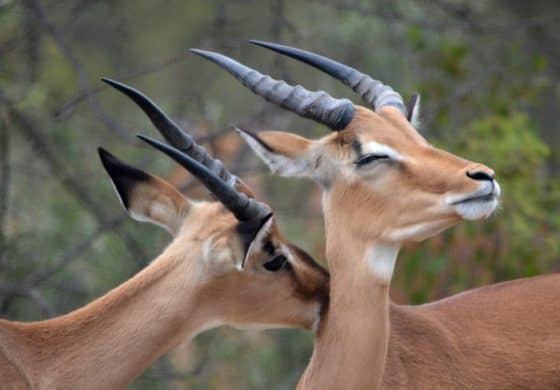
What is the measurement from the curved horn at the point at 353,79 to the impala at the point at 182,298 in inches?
23.2

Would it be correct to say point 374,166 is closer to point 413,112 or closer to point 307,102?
point 307,102

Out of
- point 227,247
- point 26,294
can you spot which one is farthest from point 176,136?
point 26,294

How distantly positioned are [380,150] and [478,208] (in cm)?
54

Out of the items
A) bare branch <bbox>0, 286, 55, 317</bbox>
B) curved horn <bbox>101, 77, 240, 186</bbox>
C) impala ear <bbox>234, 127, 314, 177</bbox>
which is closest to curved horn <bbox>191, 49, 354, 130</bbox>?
impala ear <bbox>234, 127, 314, 177</bbox>

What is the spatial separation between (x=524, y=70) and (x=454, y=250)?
1.75m

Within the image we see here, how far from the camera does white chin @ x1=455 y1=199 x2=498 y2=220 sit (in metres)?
5.44

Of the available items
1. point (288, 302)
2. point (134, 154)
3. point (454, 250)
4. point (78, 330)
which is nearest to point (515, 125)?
point (454, 250)

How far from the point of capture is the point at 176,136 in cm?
618

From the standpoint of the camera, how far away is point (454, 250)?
32.0 ft

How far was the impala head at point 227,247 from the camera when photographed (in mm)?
5941

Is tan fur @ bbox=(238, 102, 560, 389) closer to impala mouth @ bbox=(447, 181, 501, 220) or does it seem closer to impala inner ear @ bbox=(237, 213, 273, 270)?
impala mouth @ bbox=(447, 181, 501, 220)

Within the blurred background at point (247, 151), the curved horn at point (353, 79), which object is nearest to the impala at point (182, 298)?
the curved horn at point (353, 79)

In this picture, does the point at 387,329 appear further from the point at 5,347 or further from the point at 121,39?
the point at 121,39

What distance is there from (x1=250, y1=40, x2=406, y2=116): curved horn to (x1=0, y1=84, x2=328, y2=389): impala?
0.59 metres
